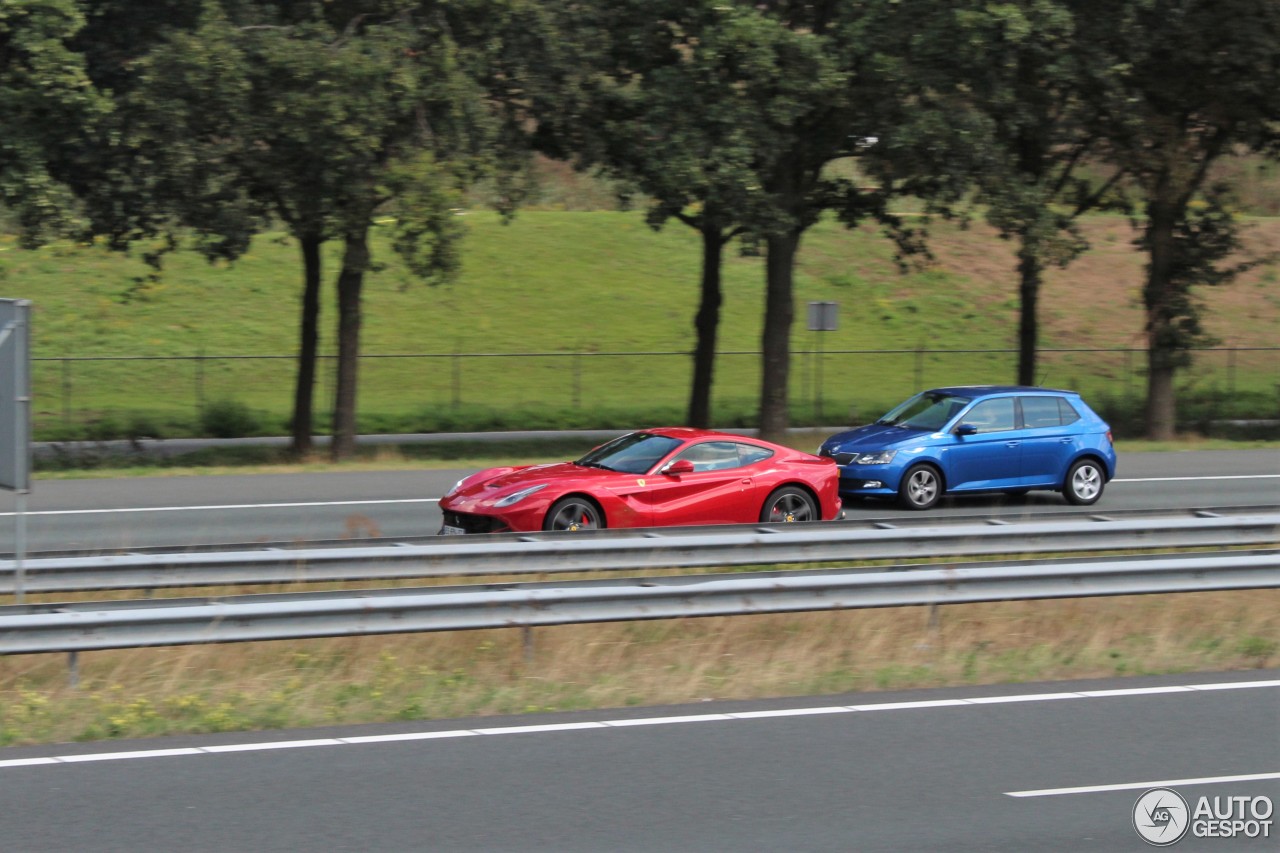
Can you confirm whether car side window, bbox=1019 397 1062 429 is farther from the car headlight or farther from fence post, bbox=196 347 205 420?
fence post, bbox=196 347 205 420

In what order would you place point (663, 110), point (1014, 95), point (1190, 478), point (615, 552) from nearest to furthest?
point (615, 552), point (1190, 478), point (663, 110), point (1014, 95)

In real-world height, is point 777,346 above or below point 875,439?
above

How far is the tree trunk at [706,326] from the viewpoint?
27831mm

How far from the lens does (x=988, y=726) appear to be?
26.0 ft

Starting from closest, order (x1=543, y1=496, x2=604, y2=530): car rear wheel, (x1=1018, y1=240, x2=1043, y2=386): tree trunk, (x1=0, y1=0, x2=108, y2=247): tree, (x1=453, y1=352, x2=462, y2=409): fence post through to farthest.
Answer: (x1=543, y1=496, x2=604, y2=530): car rear wheel → (x1=0, y1=0, x2=108, y2=247): tree → (x1=1018, y1=240, x2=1043, y2=386): tree trunk → (x1=453, y1=352, x2=462, y2=409): fence post

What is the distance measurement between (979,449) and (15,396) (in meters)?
12.1

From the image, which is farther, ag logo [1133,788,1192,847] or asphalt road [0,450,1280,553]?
asphalt road [0,450,1280,553]

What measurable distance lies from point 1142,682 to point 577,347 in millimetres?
32386

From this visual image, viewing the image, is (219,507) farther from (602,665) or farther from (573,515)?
(602,665)

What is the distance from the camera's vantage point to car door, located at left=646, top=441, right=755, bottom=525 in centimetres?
1437

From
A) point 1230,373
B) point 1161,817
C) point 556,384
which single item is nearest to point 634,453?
point 1161,817

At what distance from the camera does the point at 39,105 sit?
21.2 meters

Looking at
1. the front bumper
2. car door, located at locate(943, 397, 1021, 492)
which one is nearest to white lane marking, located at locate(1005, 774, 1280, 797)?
the front bumper

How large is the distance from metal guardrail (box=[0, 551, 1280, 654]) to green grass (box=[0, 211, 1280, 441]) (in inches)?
916
